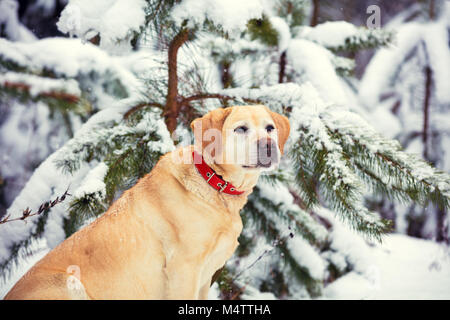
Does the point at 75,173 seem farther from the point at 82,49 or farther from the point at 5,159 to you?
the point at 5,159

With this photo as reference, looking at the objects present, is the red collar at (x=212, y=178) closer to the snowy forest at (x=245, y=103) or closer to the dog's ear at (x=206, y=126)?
the dog's ear at (x=206, y=126)

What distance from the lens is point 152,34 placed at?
1968 mm

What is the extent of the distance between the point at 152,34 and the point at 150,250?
1.12 metres

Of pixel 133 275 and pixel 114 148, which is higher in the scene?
pixel 114 148

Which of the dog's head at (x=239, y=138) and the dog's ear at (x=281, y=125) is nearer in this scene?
the dog's head at (x=239, y=138)

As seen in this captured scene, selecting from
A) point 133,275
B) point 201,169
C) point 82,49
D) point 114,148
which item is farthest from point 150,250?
point 82,49

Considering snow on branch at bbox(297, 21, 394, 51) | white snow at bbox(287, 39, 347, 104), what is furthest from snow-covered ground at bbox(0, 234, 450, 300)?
snow on branch at bbox(297, 21, 394, 51)

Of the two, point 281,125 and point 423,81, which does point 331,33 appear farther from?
point 423,81

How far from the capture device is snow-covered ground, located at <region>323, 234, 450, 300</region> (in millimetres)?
2887

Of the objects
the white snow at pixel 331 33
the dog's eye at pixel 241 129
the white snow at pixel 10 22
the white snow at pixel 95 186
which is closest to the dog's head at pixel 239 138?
the dog's eye at pixel 241 129

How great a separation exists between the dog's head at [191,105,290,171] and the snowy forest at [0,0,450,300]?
34cm

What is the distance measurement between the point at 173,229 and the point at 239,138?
17.0 inches

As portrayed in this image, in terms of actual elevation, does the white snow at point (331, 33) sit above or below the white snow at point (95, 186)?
above

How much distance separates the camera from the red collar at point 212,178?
153 centimetres
